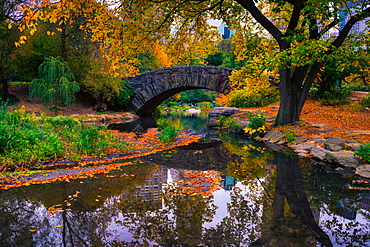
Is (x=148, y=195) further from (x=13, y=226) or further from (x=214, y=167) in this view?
(x=214, y=167)

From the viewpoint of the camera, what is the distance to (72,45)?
18938 millimetres

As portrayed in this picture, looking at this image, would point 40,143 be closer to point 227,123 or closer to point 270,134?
point 270,134

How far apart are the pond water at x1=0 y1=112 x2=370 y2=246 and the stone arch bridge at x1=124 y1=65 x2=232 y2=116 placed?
1231 centimetres

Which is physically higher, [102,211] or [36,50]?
[36,50]

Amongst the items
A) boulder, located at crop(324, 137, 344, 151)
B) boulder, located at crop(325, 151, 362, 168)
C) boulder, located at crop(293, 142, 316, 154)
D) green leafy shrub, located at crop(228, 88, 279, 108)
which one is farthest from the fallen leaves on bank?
green leafy shrub, located at crop(228, 88, 279, 108)

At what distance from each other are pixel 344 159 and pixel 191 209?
3.89 m

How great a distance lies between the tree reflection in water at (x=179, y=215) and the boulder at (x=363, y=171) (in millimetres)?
390

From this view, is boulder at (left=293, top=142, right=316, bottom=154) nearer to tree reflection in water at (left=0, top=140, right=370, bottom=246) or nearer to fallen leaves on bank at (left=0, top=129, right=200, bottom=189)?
tree reflection in water at (left=0, top=140, right=370, bottom=246)

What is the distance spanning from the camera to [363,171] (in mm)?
5199

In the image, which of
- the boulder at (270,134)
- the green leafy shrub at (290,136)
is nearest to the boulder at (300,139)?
the green leafy shrub at (290,136)

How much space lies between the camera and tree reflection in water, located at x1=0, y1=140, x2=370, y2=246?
2762mm

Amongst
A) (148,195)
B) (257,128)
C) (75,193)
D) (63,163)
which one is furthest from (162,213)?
(257,128)

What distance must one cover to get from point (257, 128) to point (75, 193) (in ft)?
24.9

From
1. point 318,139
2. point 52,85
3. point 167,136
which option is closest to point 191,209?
point 167,136
